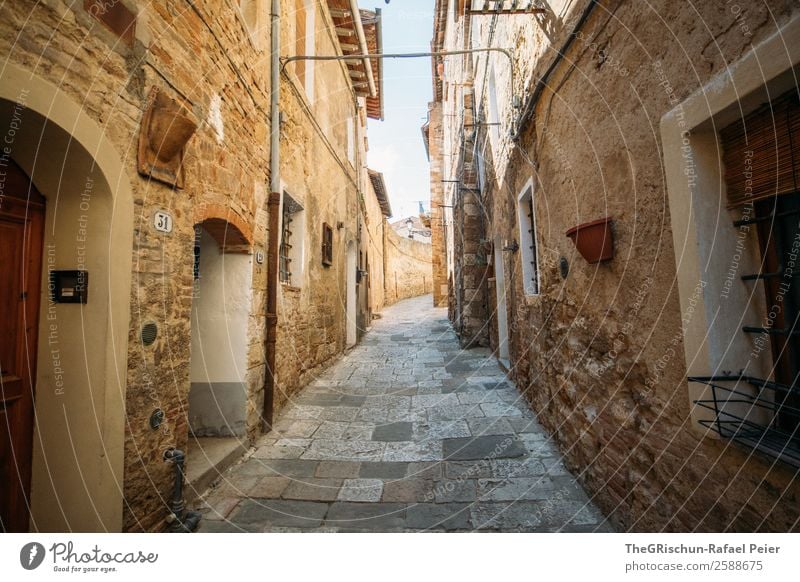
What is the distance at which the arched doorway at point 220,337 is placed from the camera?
3.63 m

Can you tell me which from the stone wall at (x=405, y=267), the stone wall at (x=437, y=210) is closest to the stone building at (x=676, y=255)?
the stone wall at (x=437, y=210)

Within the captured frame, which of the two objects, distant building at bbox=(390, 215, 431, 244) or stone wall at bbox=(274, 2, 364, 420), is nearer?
stone wall at bbox=(274, 2, 364, 420)

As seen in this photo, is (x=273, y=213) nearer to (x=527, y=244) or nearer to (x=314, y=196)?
(x=314, y=196)

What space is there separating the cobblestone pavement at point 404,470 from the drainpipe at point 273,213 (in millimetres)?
519

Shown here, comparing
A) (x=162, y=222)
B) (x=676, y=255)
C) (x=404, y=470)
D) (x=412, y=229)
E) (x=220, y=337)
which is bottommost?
(x=404, y=470)

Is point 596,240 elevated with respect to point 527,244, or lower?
lower

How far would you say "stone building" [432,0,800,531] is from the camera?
141 centimetres

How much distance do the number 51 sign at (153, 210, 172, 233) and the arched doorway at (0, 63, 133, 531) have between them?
29cm

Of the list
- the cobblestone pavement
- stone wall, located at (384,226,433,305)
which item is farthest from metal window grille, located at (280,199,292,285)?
stone wall, located at (384,226,433,305)

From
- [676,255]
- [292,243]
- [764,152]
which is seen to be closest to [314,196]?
[292,243]

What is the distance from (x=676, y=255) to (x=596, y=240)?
0.59m

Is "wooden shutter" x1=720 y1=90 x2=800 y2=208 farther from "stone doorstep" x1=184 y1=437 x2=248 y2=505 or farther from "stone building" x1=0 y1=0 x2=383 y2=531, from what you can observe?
"stone doorstep" x1=184 y1=437 x2=248 y2=505

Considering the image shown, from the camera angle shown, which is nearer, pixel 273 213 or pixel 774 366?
pixel 774 366

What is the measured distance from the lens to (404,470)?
311cm
